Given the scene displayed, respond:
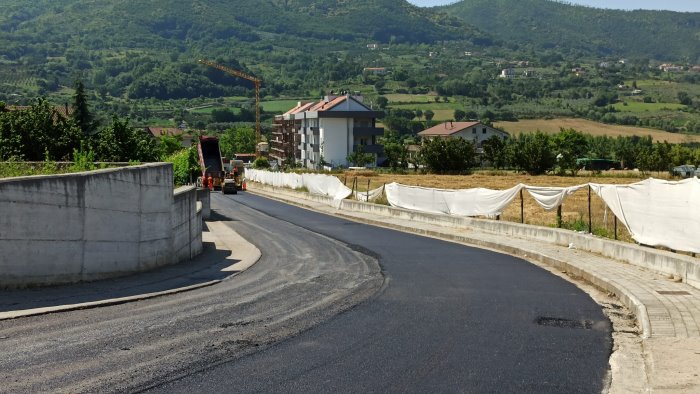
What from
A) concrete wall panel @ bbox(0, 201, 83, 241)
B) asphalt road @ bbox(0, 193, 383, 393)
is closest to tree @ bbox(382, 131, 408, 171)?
asphalt road @ bbox(0, 193, 383, 393)

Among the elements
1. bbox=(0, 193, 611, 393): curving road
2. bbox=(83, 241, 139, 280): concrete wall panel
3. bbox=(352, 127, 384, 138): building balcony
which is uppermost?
bbox=(352, 127, 384, 138): building balcony

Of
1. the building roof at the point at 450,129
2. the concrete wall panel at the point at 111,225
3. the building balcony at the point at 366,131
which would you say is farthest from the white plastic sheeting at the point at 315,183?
the building roof at the point at 450,129

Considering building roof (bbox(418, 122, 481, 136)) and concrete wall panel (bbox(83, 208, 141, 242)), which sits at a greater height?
building roof (bbox(418, 122, 481, 136))

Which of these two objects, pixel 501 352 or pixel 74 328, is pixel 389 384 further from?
pixel 74 328

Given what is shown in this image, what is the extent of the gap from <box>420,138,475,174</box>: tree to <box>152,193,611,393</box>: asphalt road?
266 ft

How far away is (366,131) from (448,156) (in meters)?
34.5

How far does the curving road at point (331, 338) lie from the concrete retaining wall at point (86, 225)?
1.94 metres

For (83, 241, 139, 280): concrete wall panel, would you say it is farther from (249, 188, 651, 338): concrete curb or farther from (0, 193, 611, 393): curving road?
(249, 188, 651, 338): concrete curb

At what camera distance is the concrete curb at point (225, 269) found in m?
12.2

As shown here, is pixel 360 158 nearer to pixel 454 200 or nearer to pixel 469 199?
pixel 454 200

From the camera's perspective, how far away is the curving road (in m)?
8.74

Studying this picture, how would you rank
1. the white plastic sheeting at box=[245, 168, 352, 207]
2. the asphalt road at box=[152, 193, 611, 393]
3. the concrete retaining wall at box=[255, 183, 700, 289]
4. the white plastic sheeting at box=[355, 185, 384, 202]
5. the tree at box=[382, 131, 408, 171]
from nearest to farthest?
the asphalt road at box=[152, 193, 611, 393] → the concrete retaining wall at box=[255, 183, 700, 289] → the white plastic sheeting at box=[355, 185, 384, 202] → the white plastic sheeting at box=[245, 168, 352, 207] → the tree at box=[382, 131, 408, 171]

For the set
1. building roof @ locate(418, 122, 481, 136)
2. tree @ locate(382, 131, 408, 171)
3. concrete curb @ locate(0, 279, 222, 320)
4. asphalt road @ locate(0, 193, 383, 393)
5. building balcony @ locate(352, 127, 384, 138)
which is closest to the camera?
asphalt road @ locate(0, 193, 383, 393)

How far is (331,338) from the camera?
35.3ft
